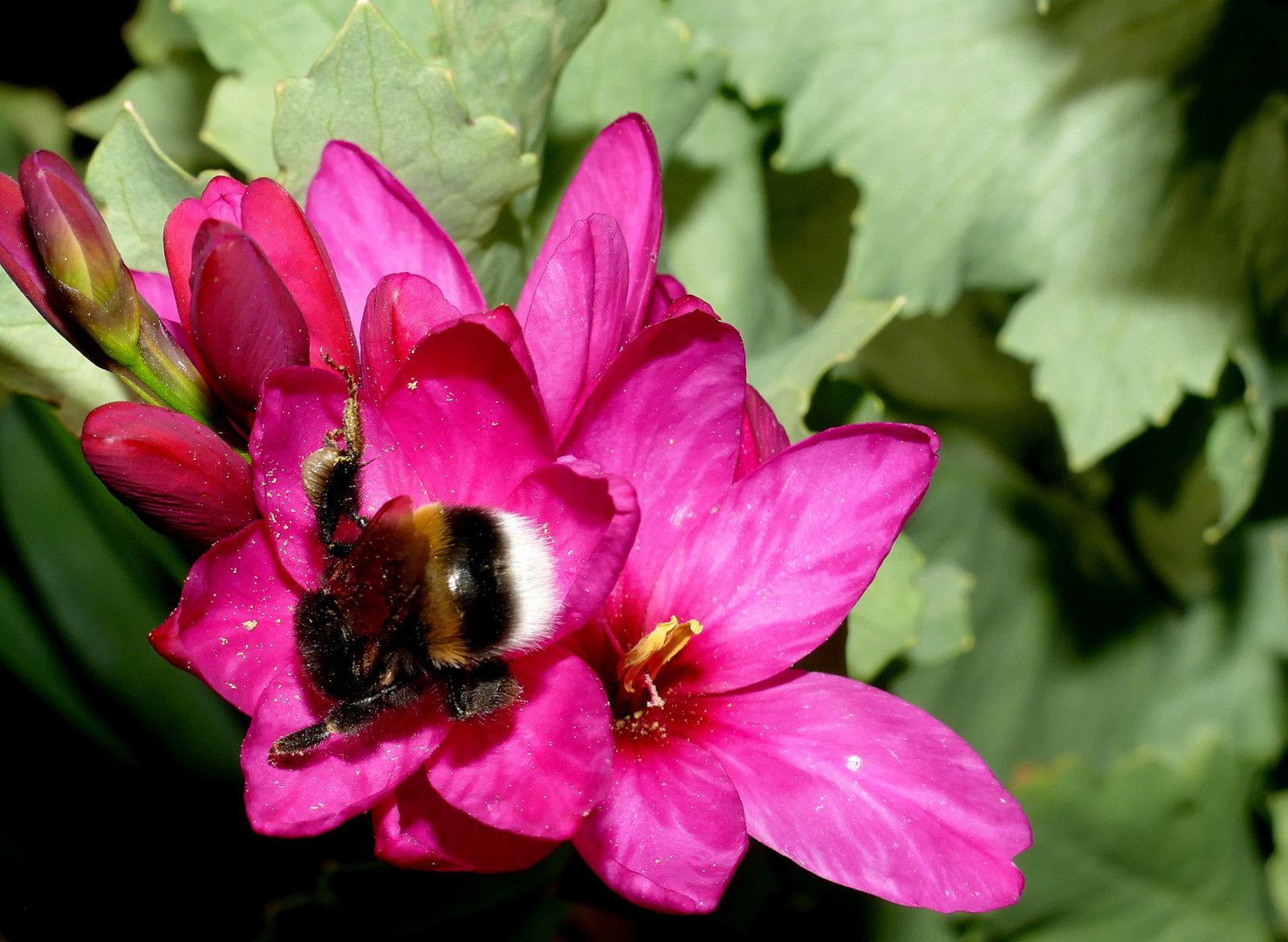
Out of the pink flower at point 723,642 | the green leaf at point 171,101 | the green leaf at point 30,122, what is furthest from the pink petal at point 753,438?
the green leaf at point 30,122

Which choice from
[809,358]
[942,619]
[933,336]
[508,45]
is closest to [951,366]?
[933,336]

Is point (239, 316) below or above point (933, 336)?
above

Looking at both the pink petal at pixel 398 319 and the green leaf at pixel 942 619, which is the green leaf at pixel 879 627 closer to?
the green leaf at pixel 942 619

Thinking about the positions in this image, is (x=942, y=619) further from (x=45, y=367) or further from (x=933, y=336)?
(x=45, y=367)

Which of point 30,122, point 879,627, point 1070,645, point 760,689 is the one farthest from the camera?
point 30,122

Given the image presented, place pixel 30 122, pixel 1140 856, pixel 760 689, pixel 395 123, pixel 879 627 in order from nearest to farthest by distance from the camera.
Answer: pixel 760 689, pixel 395 123, pixel 879 627, pixel 1140 856, pixel 30 122

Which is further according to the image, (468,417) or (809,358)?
(809,358)

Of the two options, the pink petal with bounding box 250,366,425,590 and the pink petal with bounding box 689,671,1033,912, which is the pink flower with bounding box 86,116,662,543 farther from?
the pink petal with bounding box 689,671,1033,912
